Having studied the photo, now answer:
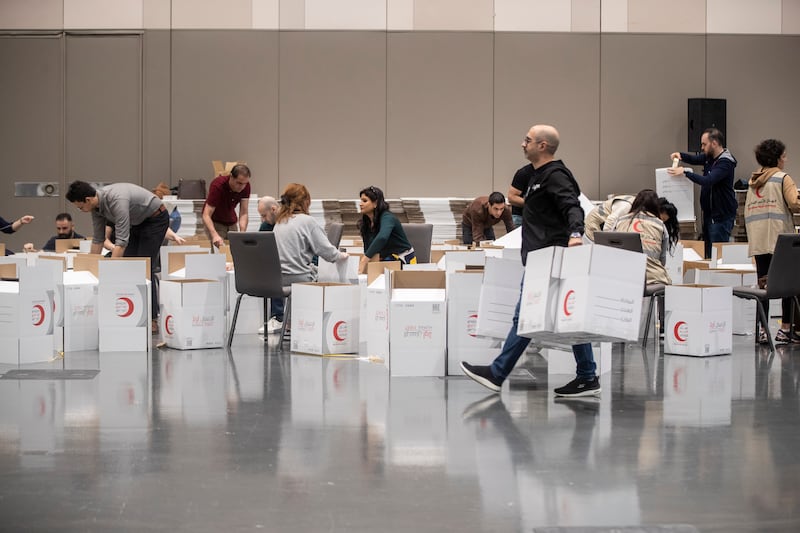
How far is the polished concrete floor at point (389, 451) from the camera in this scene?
3.14m

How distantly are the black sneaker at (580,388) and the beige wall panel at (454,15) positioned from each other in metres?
9.16

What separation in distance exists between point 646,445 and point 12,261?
5.07m

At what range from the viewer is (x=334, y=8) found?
13.6 m

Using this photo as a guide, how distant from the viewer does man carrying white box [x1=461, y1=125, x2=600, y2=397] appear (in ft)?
16.6

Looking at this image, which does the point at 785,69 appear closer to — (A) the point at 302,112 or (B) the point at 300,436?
(A) the point at 302,112

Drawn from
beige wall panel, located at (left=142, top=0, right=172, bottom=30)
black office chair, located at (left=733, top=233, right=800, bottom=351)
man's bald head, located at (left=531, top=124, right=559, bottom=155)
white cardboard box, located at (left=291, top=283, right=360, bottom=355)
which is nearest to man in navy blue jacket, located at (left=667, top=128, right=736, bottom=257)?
black office chair, located at (left=733, top=233, right=800, bottom=351)

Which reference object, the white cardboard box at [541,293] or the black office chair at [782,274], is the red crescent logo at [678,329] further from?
the white cardboard box at [541,293]

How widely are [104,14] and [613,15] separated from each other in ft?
21.9

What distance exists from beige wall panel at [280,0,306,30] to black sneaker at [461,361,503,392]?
9.11 meters

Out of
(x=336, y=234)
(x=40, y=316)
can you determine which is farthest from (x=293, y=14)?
(x=40, y=316)

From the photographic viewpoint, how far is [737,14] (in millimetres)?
13773

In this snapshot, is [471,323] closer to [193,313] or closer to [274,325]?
[193,313]

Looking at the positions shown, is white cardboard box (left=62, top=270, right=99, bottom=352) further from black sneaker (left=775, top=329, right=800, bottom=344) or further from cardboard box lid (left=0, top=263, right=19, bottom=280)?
black sneaker (left=775, top=329, right=800, bottom=344)

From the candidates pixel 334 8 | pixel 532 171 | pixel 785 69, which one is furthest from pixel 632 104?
pixel 532 171
